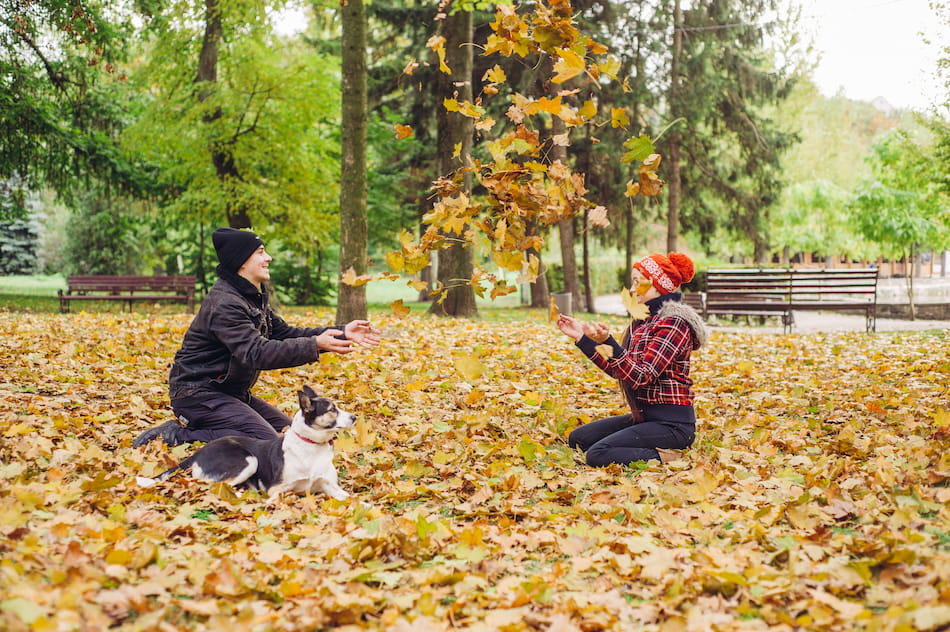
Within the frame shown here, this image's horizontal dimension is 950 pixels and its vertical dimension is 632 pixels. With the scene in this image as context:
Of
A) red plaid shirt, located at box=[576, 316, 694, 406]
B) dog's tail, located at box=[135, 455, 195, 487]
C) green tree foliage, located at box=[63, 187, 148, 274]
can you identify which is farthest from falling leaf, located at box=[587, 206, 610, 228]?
green tree foliage, located at box=[63, 187, 148, 274]

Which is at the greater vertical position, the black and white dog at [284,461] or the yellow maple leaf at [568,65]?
the yellow maple leaf at [568,65]

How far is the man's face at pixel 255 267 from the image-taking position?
14.8 feet

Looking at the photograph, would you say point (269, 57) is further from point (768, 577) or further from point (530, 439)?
point (768, 577)

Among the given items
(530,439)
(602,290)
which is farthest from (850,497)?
(602,290)

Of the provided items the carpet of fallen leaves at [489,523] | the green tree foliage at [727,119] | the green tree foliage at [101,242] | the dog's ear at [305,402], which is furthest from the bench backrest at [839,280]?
the green tree foliage at [101,242]

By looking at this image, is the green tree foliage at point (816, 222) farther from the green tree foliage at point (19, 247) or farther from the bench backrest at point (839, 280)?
the green tree foliage at point (19, 247)

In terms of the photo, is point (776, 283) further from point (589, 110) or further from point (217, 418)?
point (217, 418)

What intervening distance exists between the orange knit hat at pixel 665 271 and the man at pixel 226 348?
1729mm

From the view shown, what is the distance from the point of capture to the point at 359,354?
28.1 ft

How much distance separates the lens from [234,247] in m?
4.49

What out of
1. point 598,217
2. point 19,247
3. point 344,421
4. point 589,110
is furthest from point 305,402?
point 19,247

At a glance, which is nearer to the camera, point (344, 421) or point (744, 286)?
→ point (344, 421)

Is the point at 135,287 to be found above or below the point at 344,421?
above

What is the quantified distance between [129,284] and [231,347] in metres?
13.6
